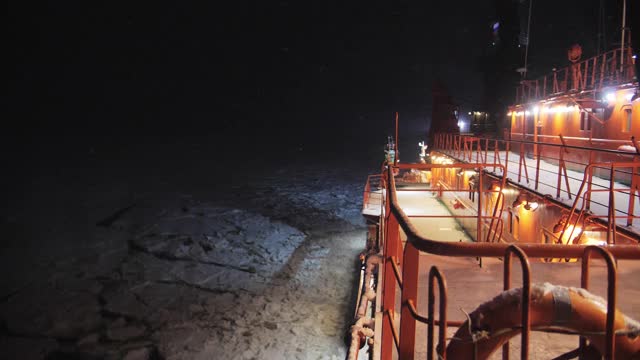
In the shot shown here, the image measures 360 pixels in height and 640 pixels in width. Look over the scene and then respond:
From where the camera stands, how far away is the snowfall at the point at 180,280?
29.4 feet

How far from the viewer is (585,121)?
12.1 metres

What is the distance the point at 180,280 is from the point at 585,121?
12.5m

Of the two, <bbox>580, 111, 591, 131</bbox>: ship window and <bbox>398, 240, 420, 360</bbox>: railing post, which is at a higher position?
<bbox>580, 111, 591, 131</bbox>: ship window

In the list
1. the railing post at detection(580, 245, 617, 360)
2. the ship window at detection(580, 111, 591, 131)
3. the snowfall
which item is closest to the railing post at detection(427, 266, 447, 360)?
the railing post at detection(580, 245, 617, 360)

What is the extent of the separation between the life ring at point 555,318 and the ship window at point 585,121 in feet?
38.1

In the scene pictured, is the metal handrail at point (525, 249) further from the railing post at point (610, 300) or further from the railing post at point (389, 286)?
the railing post at point (389, 286)

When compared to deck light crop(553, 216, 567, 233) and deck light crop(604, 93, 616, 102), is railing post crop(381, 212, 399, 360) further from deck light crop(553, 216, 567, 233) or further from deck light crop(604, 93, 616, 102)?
deck light crop(604, 93, 616, 102)

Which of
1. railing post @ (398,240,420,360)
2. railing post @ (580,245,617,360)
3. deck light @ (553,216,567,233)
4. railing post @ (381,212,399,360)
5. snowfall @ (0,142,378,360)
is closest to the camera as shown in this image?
railing post @ (580,245,617,360)

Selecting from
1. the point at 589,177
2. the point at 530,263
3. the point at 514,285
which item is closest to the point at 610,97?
the point at 589,177

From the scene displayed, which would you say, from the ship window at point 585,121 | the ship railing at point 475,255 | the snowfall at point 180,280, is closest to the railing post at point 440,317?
the ship railing at point 475,255

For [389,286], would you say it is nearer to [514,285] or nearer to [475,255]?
[475,255]

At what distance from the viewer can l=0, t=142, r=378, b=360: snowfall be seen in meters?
8.95

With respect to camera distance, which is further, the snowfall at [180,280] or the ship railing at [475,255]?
the snowfall at [180,280]

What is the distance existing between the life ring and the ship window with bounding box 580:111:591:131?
11600 mm
